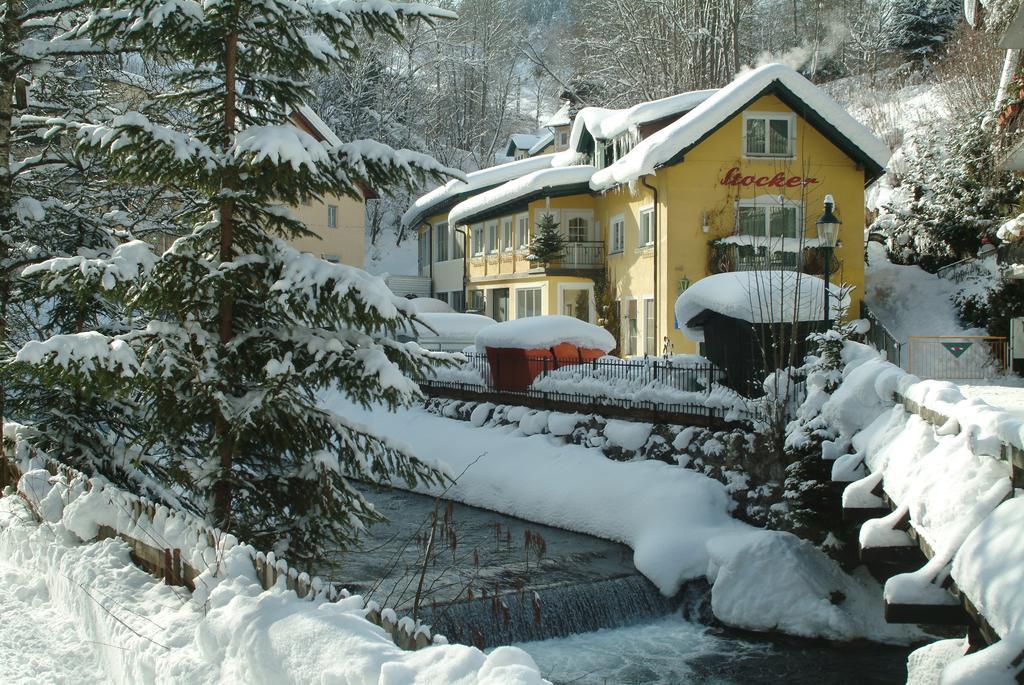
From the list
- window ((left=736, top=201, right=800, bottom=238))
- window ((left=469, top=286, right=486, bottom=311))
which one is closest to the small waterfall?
window ((left=736, top=201, right=800, bottom=238))

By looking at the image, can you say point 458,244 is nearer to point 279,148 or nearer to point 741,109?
point 741,109

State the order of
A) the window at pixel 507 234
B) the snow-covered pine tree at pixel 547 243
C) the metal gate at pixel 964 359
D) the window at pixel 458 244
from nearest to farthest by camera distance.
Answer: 1. the metal gate at pixel 964 359
2. the snow-covered pine tree at pixel 547 243
3. the window at pixel 507 234
4. the window at pixel 458 244

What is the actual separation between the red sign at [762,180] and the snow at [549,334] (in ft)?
22.3

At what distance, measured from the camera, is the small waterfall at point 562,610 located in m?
11.6

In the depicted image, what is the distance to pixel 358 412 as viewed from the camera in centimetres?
2581

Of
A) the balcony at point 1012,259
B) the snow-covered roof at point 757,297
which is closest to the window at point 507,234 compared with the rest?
the balcony at point 1012,259

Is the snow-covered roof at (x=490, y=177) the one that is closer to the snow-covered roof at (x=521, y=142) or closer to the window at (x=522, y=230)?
the window at (x=522, y=230)

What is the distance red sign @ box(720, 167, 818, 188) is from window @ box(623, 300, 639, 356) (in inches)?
175

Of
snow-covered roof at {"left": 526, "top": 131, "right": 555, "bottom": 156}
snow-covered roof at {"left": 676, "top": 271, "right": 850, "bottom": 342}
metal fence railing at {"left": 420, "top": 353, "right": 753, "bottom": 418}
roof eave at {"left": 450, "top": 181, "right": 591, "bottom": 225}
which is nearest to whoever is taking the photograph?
snow-covered roof at {"left": 676, "top": 271, "right": 850, "bottom": 342}

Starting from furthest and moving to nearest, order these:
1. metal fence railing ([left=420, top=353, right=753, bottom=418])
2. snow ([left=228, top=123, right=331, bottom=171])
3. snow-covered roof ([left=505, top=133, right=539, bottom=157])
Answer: snow-covered roof ([left=505, top=133, right=539, bottom=157]) < metal fence railing ([left=420, top=353, right=753, bottom=418]) < snow ([left=228, top=123, right=331, bottom=171])

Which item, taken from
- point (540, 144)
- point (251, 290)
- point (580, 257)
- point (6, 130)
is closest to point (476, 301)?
point (580, 257)

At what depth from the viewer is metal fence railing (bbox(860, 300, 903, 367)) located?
21730 millimetres

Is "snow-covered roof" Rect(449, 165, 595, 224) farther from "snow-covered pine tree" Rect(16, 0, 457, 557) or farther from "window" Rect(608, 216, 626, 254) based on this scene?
"snow-covered pine tree" Rect(16, 0, 457, 557)

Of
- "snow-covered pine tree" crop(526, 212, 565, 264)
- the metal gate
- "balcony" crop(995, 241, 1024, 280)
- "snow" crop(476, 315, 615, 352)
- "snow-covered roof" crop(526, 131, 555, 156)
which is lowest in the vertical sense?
the metal gate
